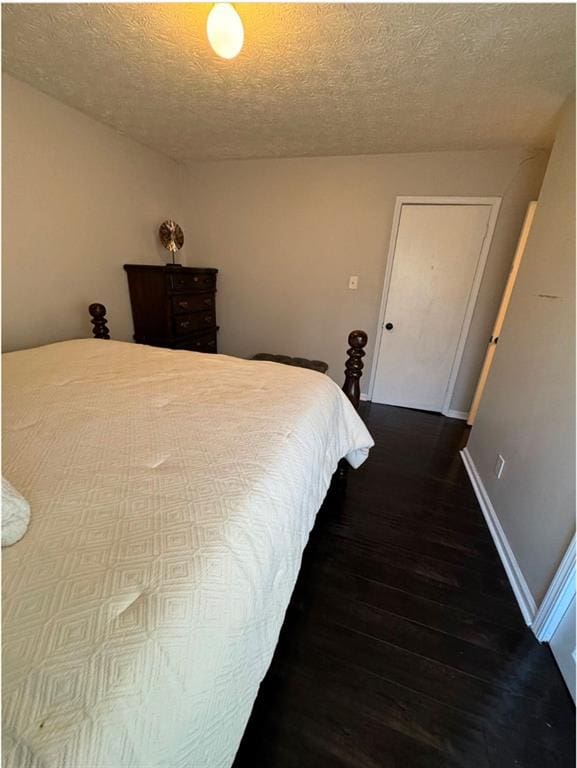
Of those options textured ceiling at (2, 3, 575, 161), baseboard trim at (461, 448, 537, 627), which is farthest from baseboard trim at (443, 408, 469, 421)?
textured ceiling at (2, 3, 575, 161)

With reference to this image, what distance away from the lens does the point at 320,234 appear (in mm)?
3086

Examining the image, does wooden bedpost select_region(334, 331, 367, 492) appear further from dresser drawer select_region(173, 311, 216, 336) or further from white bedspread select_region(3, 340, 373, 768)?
dresser drawer select_region(173, 311, 216, 336)

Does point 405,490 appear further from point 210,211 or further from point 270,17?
point 210,211

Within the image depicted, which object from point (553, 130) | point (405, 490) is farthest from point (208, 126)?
point (405, 490)

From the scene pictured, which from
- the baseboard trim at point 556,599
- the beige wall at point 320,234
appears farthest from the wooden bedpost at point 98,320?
the baseboard trim at point 556,599

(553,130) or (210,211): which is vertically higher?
(553,130)

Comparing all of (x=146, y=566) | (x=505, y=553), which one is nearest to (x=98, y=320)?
(x=146, y=566)

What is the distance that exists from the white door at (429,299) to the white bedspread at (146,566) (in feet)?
7.41

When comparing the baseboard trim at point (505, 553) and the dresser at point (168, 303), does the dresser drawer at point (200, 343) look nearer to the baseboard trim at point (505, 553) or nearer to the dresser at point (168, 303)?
the dresser at point (168, 303)

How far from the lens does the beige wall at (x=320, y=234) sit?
2631mm

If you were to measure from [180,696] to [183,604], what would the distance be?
0.12 meters

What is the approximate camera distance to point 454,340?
299 centimetres

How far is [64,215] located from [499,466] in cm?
335

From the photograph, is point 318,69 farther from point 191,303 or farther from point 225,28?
point 191,303
